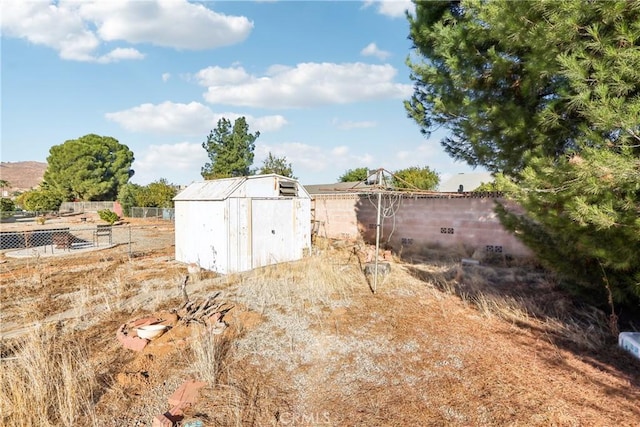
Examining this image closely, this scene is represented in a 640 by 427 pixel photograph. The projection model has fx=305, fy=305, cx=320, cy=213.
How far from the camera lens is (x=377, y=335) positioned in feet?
16.6

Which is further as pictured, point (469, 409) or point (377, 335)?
point (377, 335)

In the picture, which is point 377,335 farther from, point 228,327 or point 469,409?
point 228,327

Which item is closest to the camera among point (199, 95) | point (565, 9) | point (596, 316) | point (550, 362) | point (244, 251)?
point (565, 9)

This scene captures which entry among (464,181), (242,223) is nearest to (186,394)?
(242,223)

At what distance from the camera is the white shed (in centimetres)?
942

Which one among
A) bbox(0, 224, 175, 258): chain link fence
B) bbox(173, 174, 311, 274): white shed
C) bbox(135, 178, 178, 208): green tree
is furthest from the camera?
bbox(135, 178, 178, 208): green tree

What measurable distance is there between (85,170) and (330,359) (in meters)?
47.3

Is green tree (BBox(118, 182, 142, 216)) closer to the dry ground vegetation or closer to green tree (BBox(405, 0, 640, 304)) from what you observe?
the dry ground vegetation

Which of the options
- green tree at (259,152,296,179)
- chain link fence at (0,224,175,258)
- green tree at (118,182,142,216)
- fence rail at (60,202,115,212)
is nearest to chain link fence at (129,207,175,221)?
green tree at (118,182,142,216)

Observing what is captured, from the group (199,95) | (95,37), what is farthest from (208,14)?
(199,95)

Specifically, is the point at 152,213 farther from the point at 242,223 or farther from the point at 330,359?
the point at 330,359

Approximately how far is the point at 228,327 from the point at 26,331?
3541 millimetres

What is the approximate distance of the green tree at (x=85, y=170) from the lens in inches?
1564

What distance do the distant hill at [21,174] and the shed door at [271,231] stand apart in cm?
10211
